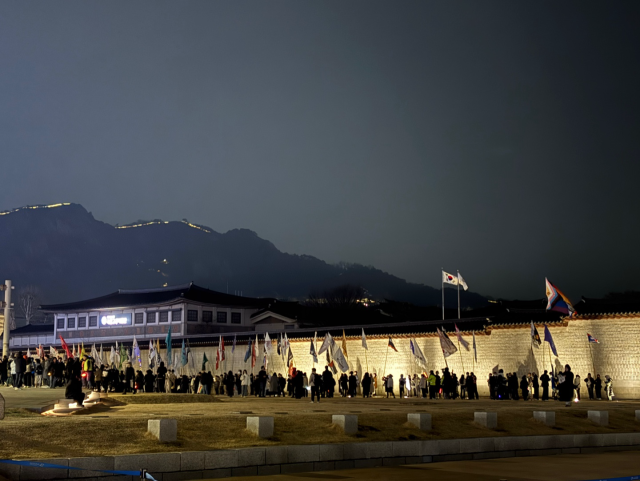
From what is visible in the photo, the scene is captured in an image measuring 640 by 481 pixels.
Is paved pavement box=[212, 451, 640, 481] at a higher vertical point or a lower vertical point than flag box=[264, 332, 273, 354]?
lower

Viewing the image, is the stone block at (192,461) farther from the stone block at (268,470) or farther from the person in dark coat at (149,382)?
the person in dark coat at (149,382)

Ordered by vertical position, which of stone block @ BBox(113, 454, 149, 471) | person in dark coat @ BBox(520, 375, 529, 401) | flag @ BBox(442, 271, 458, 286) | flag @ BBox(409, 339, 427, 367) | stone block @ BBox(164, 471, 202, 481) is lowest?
person in dark coat @ BBox(520, 375, 529, 401)

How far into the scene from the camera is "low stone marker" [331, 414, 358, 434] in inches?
629

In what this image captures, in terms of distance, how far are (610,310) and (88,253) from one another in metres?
182

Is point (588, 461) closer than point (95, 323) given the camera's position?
Yes

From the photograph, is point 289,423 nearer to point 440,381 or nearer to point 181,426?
point 181,426

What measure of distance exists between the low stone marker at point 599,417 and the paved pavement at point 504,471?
11.7ft

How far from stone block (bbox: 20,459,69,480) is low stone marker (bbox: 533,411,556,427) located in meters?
12.2

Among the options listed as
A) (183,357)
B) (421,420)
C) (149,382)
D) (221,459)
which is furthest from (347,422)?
(183,357)

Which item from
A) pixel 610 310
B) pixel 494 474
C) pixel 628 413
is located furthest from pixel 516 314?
pixel 494 474

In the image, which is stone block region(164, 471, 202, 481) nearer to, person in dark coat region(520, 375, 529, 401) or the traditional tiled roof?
person in dark coat region(520, 375, 529, 401)

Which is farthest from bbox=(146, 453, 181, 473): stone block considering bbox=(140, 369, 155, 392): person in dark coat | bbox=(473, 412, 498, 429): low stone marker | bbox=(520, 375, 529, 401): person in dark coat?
bbox=(140, 369, 155, 392): person in dark coat

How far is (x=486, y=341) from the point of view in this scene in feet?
123

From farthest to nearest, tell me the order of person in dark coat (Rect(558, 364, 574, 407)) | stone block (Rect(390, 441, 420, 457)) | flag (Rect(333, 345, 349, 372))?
flag (Rect(333, 345, 349, 372))
person in dark coat (Rect(558, 364, 574, 407))
stone block (Rect(390, 441, 420, 457))
